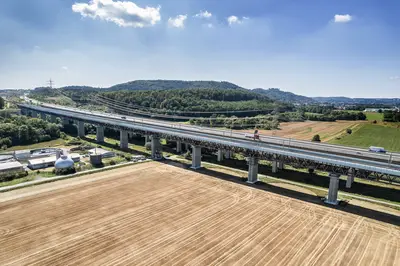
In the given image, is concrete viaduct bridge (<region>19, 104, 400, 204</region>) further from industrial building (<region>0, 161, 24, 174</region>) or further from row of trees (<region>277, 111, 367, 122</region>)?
row of trees (<region>277, 111, 367, 122</region>)

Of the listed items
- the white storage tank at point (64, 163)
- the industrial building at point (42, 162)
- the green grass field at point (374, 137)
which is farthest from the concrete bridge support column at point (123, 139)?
the green grass field at point (374, 137)

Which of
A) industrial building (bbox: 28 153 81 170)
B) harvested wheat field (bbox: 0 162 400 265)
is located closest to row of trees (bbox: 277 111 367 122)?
harvested wheat field (bbox: 0 162 400 265)

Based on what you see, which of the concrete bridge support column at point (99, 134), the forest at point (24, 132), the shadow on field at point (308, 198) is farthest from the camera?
the concrete bridge support column at point (99, 134)

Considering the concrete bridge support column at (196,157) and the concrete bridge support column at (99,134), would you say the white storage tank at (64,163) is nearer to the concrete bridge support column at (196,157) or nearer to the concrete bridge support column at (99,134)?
the concrete bridge support column at (196,157)

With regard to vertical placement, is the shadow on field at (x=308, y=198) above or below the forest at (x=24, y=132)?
below

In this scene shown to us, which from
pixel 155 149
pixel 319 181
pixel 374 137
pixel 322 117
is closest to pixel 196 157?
pixel 155 149

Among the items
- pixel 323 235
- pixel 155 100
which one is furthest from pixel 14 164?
pixel 155 100

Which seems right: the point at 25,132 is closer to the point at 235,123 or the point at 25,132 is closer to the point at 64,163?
the point at 64,163
